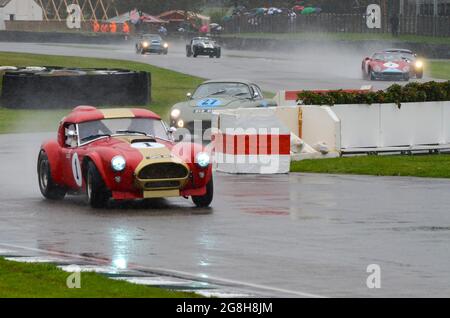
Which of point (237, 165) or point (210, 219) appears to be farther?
point (237, 165)

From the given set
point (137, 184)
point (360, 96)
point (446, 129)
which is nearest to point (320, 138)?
point (360, 96)

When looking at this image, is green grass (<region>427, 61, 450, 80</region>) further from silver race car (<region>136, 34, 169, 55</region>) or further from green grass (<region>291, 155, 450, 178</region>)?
green grass (<region>291, 155, 450, 178</region>)

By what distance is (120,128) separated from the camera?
18000 millimetres

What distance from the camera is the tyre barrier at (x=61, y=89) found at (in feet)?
126

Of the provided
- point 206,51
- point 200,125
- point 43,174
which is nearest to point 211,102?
point 200,125

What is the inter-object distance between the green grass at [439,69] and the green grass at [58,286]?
4625 cm

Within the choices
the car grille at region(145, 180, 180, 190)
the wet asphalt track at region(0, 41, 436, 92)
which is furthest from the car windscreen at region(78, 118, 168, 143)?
the wet asphalt track at region(0, 41, 436, 92)

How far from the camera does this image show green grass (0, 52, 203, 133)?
115ft

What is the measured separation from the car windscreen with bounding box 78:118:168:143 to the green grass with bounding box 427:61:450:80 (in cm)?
3951

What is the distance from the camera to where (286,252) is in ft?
42.9
